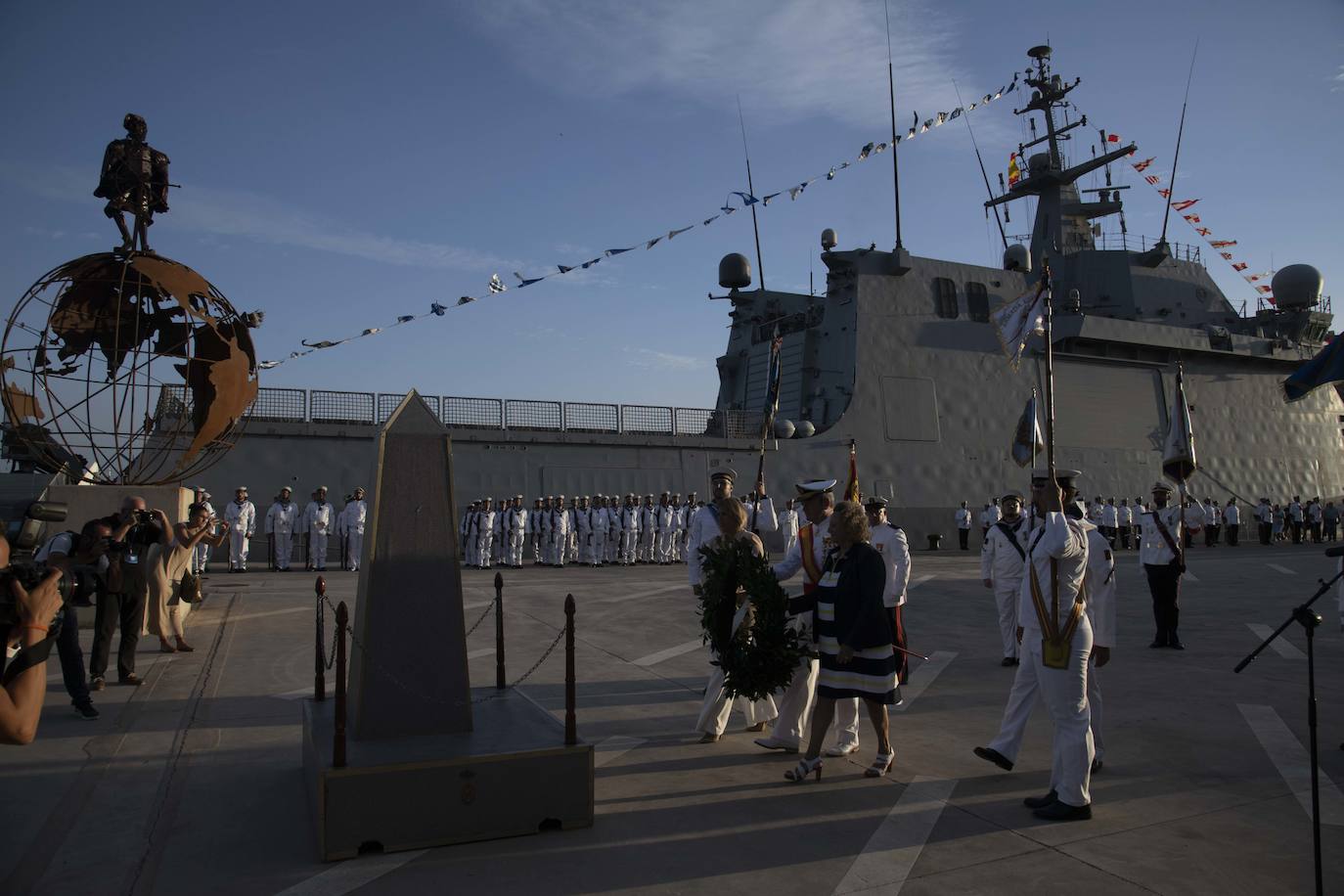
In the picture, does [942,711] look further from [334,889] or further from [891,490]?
[891,490]

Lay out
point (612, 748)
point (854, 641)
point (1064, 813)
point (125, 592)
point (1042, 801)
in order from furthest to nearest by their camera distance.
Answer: point (125, 592) < point (612, 748) < point (854, 641) < point (1042, 801) < point (1064, 813)

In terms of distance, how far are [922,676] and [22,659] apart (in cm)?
680

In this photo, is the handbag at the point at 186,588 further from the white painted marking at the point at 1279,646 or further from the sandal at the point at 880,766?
the white painted marking at the point at 1279,646

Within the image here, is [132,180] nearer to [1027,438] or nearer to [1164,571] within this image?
[1164,571]

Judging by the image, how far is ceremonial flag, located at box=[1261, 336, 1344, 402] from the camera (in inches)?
215

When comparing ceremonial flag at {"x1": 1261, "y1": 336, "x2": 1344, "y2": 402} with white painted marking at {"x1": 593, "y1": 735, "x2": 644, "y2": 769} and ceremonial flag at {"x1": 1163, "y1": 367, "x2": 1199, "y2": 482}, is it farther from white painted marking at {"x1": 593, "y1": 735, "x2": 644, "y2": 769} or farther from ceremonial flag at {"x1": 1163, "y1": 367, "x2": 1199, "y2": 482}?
white painted marking at {"x1": 593, "y1": 735, "x2": 644, "y2": 769}

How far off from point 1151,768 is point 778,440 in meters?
18.2

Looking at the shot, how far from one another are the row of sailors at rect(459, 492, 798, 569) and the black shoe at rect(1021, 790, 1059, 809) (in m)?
16.1

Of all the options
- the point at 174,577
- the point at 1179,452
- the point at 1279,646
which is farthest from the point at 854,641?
the point at 1279,646

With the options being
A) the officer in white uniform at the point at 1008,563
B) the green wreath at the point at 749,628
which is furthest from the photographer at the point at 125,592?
the officer in white uniform at the point at 1008,563

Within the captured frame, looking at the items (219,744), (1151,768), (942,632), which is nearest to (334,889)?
(219,744)

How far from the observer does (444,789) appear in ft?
12.6

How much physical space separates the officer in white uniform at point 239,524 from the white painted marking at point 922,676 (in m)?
13.4

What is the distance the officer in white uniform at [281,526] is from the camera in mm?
17891
